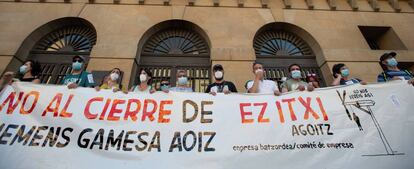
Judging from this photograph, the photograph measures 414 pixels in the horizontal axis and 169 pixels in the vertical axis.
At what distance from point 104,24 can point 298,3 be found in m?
7.80

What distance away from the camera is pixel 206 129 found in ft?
10.1

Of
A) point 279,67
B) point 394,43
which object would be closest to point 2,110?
point 279,67

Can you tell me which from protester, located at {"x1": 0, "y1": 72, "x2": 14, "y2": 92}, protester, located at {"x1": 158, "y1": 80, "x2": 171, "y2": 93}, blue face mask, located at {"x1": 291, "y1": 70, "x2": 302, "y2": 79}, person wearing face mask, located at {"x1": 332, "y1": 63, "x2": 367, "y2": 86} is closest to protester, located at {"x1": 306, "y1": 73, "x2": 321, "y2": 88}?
person wearing face mask, located at {"x1": 332, "y1": 63, "x2": 367, "y2": 86}

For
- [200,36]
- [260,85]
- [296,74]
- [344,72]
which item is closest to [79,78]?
[260,85]

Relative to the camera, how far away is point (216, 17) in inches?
309

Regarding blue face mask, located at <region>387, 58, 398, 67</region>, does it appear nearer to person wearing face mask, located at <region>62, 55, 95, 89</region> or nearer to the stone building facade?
the stone building facade

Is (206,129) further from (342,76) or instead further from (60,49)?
(60,49)

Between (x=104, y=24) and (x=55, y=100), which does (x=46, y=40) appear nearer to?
(x=104, y=24)

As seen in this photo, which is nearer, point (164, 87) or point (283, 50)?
point (164, 87)

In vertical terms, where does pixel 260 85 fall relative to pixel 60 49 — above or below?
below

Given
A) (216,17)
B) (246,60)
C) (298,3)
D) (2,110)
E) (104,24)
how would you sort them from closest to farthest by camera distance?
(2,110) < (246,60) < (104,24) < (216,17) < (298,3)

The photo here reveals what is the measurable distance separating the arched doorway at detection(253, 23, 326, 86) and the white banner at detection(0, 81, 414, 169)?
394cm

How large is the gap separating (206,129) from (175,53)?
16.3ft

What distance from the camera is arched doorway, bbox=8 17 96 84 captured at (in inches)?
269
